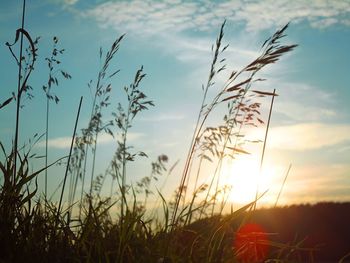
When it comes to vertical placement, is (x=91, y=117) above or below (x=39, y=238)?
above

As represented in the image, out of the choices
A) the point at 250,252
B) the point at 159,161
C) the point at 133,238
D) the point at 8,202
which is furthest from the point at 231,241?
the point at 159,161

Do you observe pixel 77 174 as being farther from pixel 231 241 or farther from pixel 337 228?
pixel 337 228

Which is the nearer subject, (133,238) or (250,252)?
(133,238)

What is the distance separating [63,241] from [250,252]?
3.84ft

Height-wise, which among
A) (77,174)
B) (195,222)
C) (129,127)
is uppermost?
(129,127)

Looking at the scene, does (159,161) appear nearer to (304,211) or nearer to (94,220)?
(94,220)

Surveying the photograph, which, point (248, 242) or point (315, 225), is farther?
point (315, 225)

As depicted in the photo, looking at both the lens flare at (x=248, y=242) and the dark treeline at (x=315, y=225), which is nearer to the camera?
the lens flare at (x=248, y=242)

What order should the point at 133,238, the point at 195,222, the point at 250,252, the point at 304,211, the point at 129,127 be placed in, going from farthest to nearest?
the point at 304,211
the point at 129,127
the point at 195,222
the point at 250,252
the point at 133,238

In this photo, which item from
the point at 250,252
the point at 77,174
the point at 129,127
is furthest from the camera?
the point at 77,174

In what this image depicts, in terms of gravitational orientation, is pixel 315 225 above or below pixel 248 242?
above

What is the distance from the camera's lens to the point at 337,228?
20.5 feet

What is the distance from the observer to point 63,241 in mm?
2633

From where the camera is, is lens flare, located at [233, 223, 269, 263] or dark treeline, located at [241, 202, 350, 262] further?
dark treeline, located at [241, 202, 350, 262]
